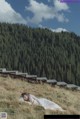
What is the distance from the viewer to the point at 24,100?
66.2 ft

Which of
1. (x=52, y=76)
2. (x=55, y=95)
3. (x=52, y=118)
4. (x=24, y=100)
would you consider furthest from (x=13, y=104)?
(x=52, y=76)

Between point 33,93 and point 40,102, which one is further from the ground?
point 33,93

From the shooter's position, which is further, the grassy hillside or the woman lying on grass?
the woman lying on grass

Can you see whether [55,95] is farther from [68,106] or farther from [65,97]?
[68,106]

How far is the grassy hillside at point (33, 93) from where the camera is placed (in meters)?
18.8

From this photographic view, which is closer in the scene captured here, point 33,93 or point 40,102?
point 40,102

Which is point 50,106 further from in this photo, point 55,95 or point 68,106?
point 55,95

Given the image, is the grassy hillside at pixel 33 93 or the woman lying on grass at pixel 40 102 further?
the woman lying on grass at pixel 40 102

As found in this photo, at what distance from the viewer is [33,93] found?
74.8ft

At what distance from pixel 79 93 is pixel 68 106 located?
5.52 m

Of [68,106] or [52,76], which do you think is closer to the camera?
[68,106]

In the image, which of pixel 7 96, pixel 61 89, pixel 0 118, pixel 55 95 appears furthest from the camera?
pixel 61 89

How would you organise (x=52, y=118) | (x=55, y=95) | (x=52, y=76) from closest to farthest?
(x=52, y=118) < (x=55, y=95) < (x=52, y=76)

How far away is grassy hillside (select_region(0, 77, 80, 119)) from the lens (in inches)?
738
